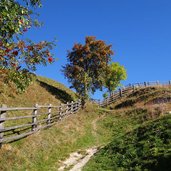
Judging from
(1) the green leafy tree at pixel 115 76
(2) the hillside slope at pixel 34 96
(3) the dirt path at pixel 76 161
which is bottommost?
(3) the dirt path at pixel 76 161

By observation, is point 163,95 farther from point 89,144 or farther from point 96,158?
point 96,158

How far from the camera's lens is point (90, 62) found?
57.8 meters

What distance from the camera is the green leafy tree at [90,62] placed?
5656 cm

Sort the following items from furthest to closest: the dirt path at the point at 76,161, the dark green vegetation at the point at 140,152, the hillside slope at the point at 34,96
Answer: the hillside slope at the point at 34,96
the dirt path at the point at 76,161
the dark green vegetation at the point at 140,152

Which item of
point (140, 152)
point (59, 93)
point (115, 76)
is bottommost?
point (140, 152)

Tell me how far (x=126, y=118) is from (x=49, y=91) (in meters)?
18.9

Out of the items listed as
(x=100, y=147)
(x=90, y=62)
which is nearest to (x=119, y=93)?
(x=90, y=62)

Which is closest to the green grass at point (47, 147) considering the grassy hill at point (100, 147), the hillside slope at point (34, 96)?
the grassy hill at point (100, 147)

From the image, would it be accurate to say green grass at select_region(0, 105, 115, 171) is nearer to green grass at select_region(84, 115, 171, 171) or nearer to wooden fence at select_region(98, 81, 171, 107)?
green grass at select_region(84, 115, 171, 171)

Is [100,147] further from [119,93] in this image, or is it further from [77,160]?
[119,93]

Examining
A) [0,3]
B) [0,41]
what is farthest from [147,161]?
[0,3]

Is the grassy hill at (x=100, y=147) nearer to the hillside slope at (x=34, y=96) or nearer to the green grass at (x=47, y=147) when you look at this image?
the green grass at (x=47, y=147)

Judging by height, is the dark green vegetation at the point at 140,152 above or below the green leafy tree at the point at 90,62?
Result: below

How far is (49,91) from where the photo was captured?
5191 cm
